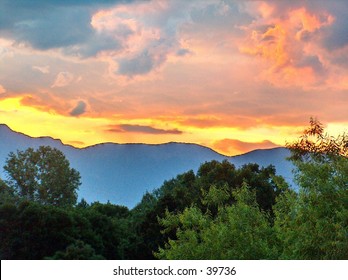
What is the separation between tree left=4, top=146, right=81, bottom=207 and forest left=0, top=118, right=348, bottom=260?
73 mm

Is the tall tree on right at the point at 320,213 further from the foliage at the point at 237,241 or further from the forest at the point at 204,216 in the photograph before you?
the foliage at the point at 237,241

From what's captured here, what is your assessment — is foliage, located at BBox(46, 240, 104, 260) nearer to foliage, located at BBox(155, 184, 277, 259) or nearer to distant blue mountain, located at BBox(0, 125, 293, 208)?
foliage, located at BBox(155, 184, 277, 259)

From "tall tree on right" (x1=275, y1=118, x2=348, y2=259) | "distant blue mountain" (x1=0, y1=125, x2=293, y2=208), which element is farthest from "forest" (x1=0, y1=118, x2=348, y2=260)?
"distant blue mountain" (x1=0, y1=125, x2=293, y2=208)

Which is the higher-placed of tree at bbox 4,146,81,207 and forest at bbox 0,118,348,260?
tree at bbox 4,146,81,207

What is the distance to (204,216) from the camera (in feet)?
87.0

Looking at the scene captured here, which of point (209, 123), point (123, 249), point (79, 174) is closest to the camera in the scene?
point (123, 249)

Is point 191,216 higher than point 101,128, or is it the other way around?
point 101,128

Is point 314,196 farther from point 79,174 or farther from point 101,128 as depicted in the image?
point 79,174

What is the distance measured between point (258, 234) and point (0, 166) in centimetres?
3577

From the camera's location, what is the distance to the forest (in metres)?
18.2

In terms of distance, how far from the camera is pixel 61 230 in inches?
1144

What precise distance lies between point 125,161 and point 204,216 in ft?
137

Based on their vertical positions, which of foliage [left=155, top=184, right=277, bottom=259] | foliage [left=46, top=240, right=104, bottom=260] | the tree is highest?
the tree
